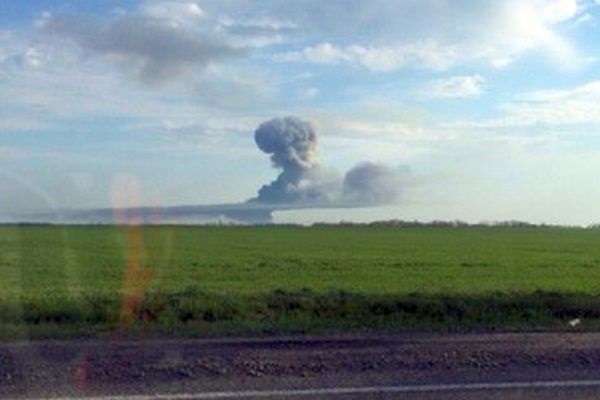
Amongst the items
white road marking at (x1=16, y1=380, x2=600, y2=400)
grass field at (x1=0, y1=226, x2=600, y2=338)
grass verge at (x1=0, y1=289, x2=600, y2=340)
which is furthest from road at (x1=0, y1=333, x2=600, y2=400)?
grass field at (x1=0, y1=226, x2=600, y2=338)

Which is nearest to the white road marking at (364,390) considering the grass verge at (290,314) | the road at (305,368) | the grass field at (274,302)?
the road at (305,368)

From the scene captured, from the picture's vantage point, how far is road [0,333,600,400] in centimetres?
816

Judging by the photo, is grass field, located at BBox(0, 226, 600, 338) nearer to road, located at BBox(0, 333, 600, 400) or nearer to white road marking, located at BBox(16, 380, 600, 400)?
road, located at BBox(0, 333, 600, 400)

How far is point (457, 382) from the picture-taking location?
28.4 ft

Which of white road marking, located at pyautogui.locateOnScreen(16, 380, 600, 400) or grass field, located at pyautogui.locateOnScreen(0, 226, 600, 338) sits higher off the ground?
grass field, located at pyautogui.locateOnScreen(0, 226, 600, 338)

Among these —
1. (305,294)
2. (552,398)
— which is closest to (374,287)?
(305,294)

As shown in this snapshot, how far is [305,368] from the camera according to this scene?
9.22 metres

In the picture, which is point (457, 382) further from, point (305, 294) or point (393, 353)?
point (305, 294)

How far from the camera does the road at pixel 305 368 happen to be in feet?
26.8

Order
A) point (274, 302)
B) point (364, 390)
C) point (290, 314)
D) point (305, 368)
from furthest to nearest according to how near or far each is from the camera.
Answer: point (274, 302)
point (290, 314)
point (305, 368)
point (364, 390)

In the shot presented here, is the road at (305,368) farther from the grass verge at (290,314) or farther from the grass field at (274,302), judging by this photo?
the grass field at (274,302)

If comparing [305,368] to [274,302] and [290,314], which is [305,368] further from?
[274,302]

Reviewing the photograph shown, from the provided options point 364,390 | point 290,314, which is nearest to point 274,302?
point 290,314

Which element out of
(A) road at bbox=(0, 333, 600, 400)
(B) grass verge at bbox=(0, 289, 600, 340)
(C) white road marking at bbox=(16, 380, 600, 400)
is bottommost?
(C) white road marking at bbox=(16, 380, 600, 400)
